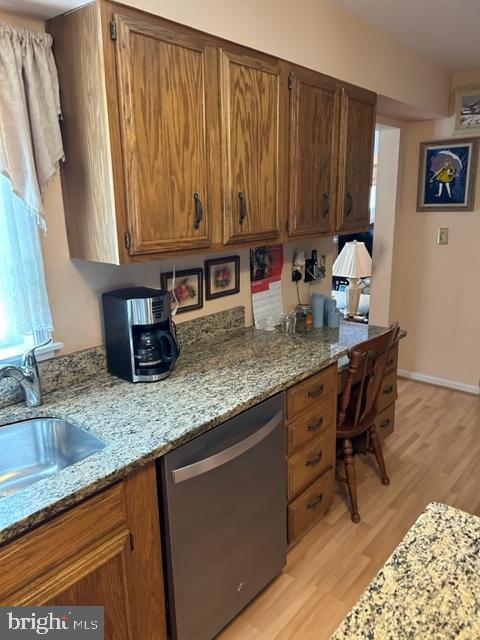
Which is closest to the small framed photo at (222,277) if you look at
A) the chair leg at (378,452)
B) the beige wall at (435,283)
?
the chair leg at (378,452)

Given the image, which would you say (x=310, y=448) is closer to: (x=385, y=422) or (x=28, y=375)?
(x=385, y=422)

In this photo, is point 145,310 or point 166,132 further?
point 145,310

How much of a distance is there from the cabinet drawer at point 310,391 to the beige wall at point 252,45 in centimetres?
62

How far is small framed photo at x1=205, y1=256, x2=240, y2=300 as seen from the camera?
2.23 meters

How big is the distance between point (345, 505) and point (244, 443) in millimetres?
1138

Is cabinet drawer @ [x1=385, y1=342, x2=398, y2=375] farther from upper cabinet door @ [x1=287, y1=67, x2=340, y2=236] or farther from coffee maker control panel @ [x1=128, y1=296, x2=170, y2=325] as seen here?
coffee maker control panel @ [x1=128, y1=296, x2=170, y2=325]

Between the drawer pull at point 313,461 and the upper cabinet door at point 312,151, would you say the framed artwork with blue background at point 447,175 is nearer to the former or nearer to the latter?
the upper cabinet door at point 312,151

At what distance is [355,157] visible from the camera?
2.47 metres

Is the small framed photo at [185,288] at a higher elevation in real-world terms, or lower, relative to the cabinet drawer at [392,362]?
higher

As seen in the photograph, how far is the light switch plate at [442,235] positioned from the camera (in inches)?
146

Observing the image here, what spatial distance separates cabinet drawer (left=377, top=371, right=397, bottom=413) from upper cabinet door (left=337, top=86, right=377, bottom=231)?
0.88 m

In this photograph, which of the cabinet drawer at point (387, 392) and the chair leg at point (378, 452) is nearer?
the chair leg at point (378, 452)

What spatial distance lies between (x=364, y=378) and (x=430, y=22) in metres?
1.94

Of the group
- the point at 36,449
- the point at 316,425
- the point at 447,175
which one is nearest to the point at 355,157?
the point at 316,425
